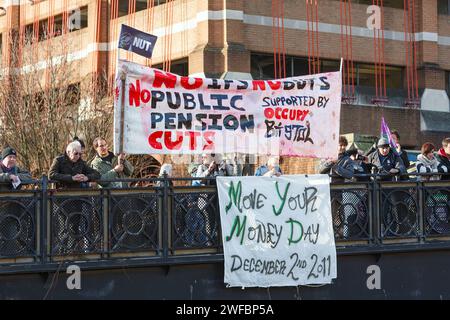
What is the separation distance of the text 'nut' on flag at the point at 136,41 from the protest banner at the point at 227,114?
0.36 metres

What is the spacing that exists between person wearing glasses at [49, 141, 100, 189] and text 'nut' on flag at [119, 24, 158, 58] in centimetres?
144

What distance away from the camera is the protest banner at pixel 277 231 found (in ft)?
40.8

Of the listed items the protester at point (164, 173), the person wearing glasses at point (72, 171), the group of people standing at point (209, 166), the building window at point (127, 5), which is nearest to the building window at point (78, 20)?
the building window at point (127, 5)

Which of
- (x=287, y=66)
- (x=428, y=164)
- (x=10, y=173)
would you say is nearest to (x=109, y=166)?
(x=10, y=173)

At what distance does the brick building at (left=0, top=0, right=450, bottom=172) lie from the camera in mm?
31156

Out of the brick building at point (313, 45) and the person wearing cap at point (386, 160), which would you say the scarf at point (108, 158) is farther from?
the brick building at point (313, 45)

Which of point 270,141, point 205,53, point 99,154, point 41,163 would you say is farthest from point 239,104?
point 205,53

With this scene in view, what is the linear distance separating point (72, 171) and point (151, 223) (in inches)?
47.0

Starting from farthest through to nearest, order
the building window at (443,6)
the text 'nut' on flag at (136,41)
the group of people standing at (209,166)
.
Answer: the building window at (443,6)
the text 'nut' on flag at (136,41)
the group of people standing at (209,166)

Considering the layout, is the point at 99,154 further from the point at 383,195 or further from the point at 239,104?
the point at 383,195

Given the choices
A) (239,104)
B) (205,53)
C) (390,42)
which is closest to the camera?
(239,104)

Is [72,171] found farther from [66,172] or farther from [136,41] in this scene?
[136,41]

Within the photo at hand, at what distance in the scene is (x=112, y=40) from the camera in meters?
35.2
